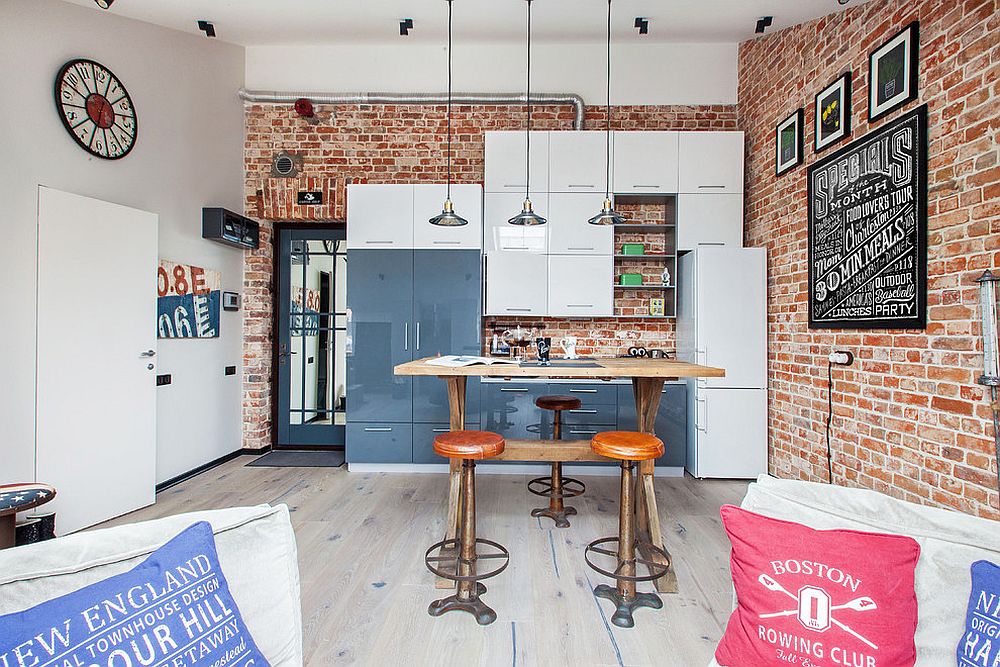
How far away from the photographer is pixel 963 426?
2.25m

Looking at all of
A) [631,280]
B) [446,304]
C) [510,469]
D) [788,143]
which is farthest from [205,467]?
[788,143]

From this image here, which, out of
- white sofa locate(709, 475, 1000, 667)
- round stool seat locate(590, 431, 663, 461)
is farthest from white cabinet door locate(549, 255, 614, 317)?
white sofa locate(709, 475, 1000, 667)

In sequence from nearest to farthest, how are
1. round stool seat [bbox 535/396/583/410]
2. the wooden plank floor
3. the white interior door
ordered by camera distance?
the wooden plank floor → the white interior door → round stool seat [bbox 535/396/583/410]

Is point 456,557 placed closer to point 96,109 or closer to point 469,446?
point 469,446

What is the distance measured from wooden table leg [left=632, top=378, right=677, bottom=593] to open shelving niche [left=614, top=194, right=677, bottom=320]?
172cm

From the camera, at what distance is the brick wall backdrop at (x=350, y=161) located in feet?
14.7

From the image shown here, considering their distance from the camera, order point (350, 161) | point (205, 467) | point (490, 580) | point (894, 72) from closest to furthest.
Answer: point (490, 580) < point (894, 72) < point (205, 467) < point (350, 161)

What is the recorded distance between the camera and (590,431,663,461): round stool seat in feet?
6.96

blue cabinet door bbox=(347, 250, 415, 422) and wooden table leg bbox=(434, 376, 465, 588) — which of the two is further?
blue cabinet door bbox=(347, 250, 415, 422)

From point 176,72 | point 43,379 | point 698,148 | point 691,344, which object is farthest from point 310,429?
point 698,148

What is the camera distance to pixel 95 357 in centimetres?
295

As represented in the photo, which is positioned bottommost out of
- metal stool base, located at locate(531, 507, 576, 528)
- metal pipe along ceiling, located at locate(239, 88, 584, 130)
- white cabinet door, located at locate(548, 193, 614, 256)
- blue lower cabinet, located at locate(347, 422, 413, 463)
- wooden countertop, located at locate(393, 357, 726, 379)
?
metal stool base, located at locate(531, 507, 576, 528)

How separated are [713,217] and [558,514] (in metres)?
2.69

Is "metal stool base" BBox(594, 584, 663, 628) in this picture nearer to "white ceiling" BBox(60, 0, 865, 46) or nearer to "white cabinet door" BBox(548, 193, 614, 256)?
"white cabinet door" BBox(548, 193, 614, 256)
